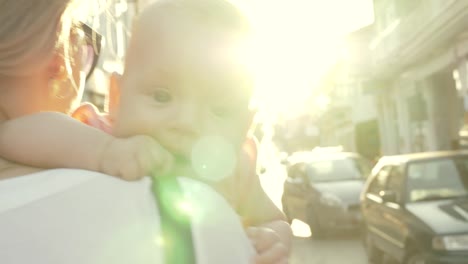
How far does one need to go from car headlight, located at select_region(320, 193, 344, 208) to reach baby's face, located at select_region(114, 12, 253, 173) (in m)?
10.8

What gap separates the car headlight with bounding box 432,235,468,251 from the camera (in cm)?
618

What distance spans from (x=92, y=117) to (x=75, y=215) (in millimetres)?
539

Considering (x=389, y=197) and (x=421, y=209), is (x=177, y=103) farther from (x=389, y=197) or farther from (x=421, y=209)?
(x=389, y=197)

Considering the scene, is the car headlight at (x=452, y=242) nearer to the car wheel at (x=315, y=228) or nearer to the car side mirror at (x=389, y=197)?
the car side mirror at (x=389, y=197)

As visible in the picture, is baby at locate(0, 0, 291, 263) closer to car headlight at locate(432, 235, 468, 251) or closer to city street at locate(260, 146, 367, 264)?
car headlight at locate(432, 235, 468, 251)

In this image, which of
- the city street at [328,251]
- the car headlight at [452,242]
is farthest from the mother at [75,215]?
the city street at [328,251]

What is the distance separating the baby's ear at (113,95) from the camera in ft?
4.72

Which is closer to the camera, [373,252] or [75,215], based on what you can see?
[75,215]

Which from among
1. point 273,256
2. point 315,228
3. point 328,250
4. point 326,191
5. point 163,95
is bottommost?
point 328,250

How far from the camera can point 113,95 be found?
1.51 metres

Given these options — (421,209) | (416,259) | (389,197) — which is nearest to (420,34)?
(389,197)

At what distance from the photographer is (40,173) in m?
1.19

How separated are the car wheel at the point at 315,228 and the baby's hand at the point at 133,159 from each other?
445 inches

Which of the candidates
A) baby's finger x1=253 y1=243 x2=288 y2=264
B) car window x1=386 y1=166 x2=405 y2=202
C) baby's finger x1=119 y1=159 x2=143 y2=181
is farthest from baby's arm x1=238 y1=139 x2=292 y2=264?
car window x1=386 y1=166 x2=405 y2=202
